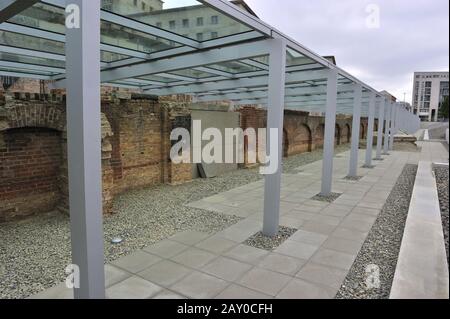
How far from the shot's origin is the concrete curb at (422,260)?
2498 mm

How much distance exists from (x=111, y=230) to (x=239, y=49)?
3205 millimetres

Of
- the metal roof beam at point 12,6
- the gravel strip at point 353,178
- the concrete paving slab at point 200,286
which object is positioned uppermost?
the metal roof beam at point 12,6

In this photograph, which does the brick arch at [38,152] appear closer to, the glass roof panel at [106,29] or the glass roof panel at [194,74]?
the glass roof panel at [106,29]

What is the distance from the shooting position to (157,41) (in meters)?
4.59

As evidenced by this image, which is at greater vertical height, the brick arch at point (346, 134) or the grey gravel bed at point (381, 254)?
the brick arch at point (346, 134)

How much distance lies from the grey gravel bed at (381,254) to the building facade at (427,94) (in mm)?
74930

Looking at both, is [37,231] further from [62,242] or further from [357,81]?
[357,81]

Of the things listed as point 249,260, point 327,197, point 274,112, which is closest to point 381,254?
point 249,260

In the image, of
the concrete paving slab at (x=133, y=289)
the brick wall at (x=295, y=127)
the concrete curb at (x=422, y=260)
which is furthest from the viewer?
the brick wall at (x=295, y=127)

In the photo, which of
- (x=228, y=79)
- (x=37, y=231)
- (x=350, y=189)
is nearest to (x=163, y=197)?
(x=37, y=231)

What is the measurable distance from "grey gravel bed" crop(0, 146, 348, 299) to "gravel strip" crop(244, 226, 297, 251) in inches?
25.0

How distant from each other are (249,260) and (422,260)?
1.75 metres

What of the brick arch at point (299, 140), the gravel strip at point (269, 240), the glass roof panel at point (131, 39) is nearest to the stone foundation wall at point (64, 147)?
the glass roof panel at point (131, 39)

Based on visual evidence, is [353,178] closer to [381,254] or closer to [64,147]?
[381,254]
